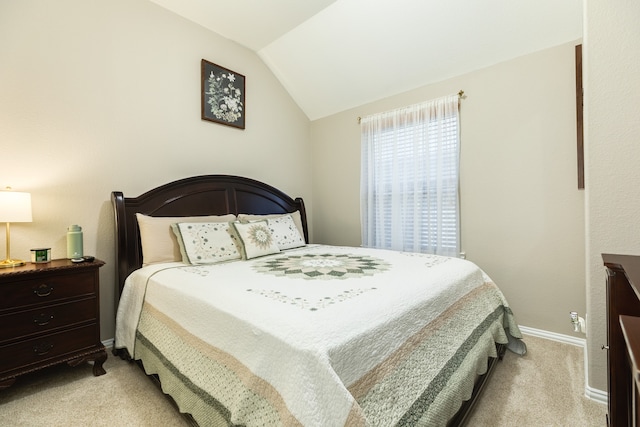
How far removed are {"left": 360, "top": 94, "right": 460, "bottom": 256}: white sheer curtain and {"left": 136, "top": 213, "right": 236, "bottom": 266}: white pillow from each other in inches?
79.3

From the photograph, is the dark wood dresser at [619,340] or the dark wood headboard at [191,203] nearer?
the dark wood dresser at [619,340]

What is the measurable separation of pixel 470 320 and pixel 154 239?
2202 mm

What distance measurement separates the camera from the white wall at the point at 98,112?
1.96 meters

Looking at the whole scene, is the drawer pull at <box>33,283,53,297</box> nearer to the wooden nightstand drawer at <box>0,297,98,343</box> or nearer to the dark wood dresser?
the wooden nightstand drawer at <box>0,297,98,343</box>

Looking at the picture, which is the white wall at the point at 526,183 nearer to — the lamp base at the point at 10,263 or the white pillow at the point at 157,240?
the white pillow at the point at 157,240

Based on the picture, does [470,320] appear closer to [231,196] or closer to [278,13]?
[231,196]

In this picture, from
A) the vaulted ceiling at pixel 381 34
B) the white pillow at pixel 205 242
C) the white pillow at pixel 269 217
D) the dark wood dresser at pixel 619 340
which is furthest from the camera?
the white pillow at pixel 269 217

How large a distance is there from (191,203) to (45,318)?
125 centimetres

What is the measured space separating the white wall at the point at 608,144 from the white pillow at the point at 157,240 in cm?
269

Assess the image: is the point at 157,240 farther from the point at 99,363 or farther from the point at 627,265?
the point at 627,265

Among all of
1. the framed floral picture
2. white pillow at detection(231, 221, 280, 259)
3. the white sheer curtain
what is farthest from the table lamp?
the white sheer curtain

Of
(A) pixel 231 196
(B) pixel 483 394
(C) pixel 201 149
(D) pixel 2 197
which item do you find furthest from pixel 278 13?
(B) pixel 483 394

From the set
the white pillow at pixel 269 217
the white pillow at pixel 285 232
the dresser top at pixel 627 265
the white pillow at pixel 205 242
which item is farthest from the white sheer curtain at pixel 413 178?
the white pillow at pixel 205 242

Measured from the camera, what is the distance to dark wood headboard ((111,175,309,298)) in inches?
88.3
